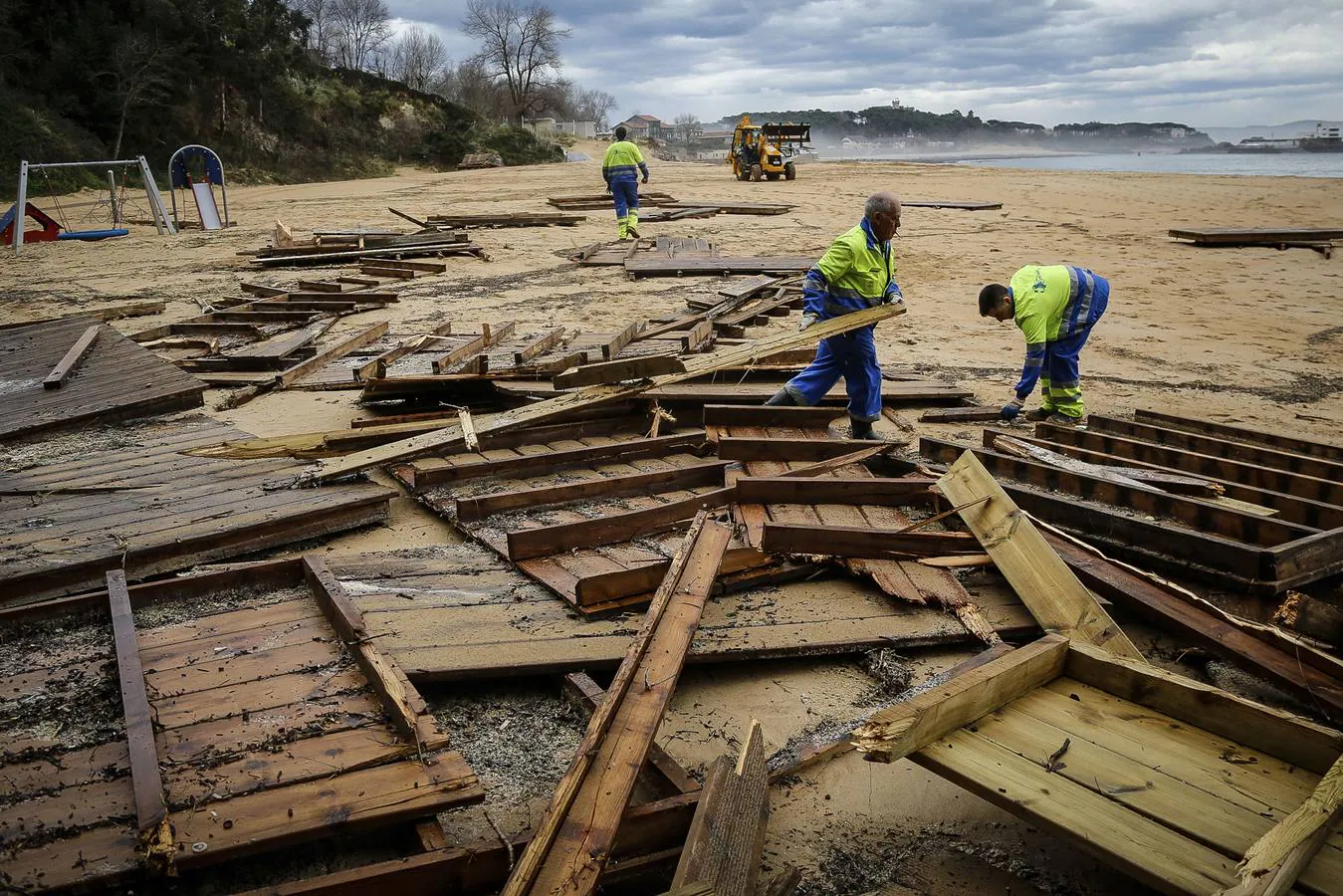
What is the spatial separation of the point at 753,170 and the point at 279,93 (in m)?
22.6

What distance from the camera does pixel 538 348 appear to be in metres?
8.26

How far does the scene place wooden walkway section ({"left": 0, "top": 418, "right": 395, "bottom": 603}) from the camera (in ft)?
14.2

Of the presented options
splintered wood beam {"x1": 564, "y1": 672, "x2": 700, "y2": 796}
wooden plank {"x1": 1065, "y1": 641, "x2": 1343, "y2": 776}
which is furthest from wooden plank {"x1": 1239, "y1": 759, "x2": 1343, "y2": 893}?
splintered wood beam {"x1": 564, "y1": 672, "x2": 700, "y2": 796}

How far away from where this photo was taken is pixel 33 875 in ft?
7.75

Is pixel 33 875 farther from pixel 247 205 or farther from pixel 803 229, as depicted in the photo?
pixel 247 205

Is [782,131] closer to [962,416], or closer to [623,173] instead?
[623,173]

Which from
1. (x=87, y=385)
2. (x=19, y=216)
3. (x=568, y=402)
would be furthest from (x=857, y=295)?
(x=19, y=216)

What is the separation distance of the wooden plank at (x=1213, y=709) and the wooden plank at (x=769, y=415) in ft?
A: 11.9

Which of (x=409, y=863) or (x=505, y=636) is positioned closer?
(x=409, y=863)

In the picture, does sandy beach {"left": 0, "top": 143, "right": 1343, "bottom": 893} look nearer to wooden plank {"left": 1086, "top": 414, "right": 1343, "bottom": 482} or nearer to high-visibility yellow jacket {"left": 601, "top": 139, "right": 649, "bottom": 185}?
Result: wooden plank {"left": 1086, "top": 414, "right": 1343, "bottom": 482}

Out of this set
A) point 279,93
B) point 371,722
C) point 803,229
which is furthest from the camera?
point 279,93

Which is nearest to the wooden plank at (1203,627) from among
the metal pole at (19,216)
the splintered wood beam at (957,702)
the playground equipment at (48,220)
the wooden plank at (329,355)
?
the splintered wood beam at (957,702)

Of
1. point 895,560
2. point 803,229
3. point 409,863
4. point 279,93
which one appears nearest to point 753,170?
point 803,229

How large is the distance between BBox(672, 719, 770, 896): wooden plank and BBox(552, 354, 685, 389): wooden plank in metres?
3.21
